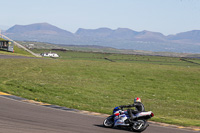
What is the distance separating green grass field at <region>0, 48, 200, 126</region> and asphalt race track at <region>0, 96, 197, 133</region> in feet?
8.54

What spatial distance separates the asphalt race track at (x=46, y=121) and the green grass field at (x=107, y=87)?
2604 millimetres

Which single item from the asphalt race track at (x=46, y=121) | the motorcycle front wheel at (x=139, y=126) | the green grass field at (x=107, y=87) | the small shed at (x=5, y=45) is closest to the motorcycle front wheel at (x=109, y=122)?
the asphalt race track at (x=46, y=121)

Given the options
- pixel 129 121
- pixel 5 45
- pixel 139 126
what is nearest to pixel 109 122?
pixel 129 121

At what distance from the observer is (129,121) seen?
16.5 metres

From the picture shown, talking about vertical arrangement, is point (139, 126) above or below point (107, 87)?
above

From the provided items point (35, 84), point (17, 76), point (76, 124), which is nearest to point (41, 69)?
point (17, 76)

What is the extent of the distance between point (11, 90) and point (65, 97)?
4.69 metres

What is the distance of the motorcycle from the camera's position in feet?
52.7

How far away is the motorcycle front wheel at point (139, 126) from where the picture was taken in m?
15.9

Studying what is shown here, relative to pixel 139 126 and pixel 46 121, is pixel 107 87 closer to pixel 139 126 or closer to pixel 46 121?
pixel 46 121

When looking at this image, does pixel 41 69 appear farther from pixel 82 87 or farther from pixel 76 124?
pixel 76 124

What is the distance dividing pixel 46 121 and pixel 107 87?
737 inches

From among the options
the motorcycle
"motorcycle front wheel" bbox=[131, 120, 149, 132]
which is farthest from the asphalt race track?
"motorcycle front wheel" bbox=[131, 120, 149, 132]

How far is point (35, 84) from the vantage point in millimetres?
32312
